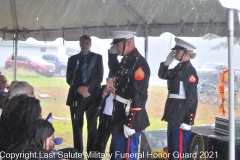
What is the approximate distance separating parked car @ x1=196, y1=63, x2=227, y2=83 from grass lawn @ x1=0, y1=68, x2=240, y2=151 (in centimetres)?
122

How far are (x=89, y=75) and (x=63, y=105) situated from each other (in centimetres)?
915

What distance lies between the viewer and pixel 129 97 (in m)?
3.54

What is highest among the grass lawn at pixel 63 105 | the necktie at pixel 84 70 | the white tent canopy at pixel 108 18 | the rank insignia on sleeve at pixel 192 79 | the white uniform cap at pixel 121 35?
the white tent canopy at pixel 108 18

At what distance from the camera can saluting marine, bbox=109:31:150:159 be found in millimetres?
3455

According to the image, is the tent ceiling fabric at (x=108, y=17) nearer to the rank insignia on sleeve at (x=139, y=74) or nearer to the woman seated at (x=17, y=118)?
the rank insignia on sleeve at (x=139, y=74)

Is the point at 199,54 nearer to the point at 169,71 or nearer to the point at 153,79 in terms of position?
the point at 153,79

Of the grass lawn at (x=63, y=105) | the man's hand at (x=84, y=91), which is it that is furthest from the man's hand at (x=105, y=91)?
the grass lawn at (x=63, y=105)

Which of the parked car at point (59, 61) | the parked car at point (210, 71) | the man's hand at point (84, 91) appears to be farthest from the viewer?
the parked car at point (59, 61)

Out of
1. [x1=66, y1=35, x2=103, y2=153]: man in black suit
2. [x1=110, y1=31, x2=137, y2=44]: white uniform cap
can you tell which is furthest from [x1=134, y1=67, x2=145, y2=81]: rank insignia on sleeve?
[x1=66, y1=35, x2=103, y2=153]: man in black suit

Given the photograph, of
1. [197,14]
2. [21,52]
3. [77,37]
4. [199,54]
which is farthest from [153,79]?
[197,14]

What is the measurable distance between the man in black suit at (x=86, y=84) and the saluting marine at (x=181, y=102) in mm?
1045

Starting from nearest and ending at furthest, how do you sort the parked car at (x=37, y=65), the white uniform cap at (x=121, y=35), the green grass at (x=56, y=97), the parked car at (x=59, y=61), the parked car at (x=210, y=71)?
the white uniform cap at (x=121, y=35) < the green grass at (x=56, y=97) < the parked car at (x=210, y=71) < the parked car at (x=59, y=61) < the parked car at (x=37, y=65)

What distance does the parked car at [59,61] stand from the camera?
622 inches

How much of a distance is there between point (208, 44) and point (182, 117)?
13352 mm
